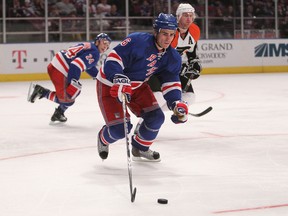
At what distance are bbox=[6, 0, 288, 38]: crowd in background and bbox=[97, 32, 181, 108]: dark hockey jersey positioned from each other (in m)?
8.52

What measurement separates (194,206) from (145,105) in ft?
4.51

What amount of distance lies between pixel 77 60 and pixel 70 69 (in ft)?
0.39

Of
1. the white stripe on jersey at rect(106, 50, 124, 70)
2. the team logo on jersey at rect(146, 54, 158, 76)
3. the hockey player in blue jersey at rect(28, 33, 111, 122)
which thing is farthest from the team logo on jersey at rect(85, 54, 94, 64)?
the white stripe on jersey at rect(106, 50, 124, 70)

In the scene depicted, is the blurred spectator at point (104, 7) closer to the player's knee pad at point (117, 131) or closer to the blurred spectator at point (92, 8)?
the blurred spectator at point (92, 8)

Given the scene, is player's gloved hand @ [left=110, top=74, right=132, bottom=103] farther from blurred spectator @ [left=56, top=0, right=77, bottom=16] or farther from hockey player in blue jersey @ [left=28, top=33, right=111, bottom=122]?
blurred spectator @ [left=56, top=0, right=77, bottom=16]

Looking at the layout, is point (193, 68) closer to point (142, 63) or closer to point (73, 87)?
point (73, 87)

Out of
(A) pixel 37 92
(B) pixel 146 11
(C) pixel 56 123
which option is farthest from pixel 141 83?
(B) pixel 146 11

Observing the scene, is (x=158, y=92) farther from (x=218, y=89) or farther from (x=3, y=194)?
(x=218, y=89)

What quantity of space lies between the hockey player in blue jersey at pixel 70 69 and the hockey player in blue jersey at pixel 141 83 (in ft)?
6.73

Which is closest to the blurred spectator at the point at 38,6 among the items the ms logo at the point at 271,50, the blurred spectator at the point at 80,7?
the blurred spectator at the point at 80,7

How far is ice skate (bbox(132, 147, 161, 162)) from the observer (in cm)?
501

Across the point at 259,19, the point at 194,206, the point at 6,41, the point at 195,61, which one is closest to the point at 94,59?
the point at 195,61

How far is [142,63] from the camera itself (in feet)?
15.1

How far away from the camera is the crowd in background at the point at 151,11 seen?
13.1 metres
